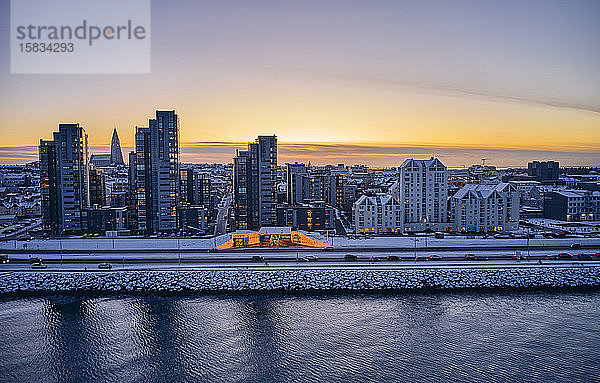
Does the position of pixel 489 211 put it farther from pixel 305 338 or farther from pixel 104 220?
pixel 104 220

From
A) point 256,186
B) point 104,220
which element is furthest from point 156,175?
point 256,186

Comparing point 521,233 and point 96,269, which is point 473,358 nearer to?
point 96,269

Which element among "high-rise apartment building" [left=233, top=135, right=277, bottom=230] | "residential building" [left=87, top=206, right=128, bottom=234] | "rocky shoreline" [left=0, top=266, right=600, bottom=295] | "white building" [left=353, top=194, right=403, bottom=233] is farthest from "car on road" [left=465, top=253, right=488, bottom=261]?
"residential building" [left=87, top=206, right=128, bottom=234]

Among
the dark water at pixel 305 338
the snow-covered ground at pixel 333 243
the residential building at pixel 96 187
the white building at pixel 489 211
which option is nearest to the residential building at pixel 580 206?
the white building at pixel 489 211

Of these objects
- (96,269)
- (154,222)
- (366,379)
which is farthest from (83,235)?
(366,379)

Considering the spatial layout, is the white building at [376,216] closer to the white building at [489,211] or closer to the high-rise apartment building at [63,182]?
the white building at [489,211]
